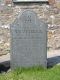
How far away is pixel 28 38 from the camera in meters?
9.65

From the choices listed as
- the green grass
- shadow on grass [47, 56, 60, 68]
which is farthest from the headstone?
shadow on grass [47, 56, 60, 68]

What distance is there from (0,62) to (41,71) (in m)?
1.44

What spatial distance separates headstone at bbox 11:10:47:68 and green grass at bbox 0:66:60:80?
0.25m

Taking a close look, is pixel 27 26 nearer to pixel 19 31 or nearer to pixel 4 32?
pixel 19 31

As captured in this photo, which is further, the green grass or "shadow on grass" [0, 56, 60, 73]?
"shadow on grass" [0, 56, 60, 73]

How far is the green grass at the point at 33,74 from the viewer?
9102 mm

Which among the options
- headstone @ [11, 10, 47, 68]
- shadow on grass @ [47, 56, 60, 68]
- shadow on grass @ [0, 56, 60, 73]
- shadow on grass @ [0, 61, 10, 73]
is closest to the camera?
headstone @ [11, 10, 47, 68]

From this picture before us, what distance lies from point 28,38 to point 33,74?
3.00 feet

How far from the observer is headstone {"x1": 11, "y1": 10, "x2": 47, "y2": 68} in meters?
9.62

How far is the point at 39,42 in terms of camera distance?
9.64 meters

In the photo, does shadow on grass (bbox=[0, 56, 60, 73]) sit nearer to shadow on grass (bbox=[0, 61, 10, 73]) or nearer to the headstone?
shadow on grass (bbox=[0, 61, 10, 73])

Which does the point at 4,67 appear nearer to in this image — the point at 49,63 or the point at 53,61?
the point at 49,63

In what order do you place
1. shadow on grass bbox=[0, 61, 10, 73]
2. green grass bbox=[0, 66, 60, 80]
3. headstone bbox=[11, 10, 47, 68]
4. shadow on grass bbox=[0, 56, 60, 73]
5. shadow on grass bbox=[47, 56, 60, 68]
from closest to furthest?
green grass bbox=[0, 66, 60, 80] < headstone bbox=[11, 10, 47, 68] < shadow on grass bbox=[0, 61, 10, 73] < shadow on grass bbox=[0, 56, 60, 73] < shadow on grass bbox=[47, 56, 60, 68]

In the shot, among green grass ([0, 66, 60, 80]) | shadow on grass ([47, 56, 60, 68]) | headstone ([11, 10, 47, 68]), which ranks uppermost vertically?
headstone ([11, 10, 47, 68])
